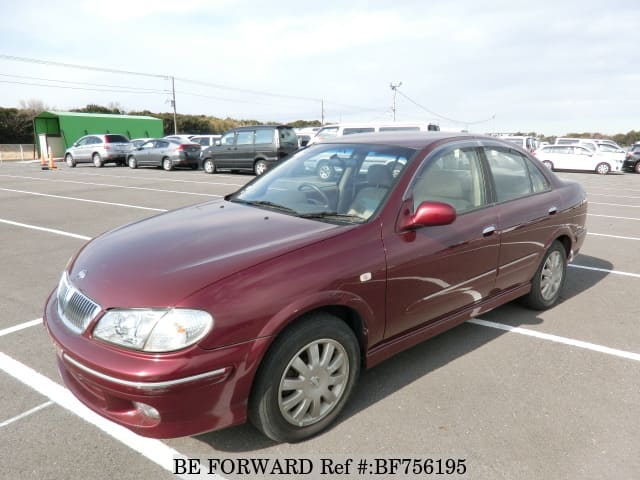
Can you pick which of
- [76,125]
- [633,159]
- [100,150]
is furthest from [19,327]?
[76,125]

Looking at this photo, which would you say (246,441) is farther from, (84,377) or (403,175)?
(403,175)

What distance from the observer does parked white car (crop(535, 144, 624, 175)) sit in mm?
22875

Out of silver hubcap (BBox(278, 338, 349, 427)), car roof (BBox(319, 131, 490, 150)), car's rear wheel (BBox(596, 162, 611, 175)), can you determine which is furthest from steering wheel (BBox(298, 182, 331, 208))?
car's rear wheel (BBox(596, 162, 611, 175))

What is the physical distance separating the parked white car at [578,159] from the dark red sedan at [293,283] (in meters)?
22.1

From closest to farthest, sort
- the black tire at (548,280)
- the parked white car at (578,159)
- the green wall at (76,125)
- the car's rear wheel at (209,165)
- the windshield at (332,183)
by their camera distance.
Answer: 1. the windshield at (332,183)
2. the black tire at (548,280)
3. the car's rear wheel at (209,165)
4. the parked white car at (578,159)
5. the green wall at (76,125)

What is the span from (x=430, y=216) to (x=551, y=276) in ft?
7.16

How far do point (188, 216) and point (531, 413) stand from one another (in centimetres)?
258

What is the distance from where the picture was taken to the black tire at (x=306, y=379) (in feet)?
7.78

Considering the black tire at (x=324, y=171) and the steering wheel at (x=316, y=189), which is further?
the black tire at (x=324, y=171)

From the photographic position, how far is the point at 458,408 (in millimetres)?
2900

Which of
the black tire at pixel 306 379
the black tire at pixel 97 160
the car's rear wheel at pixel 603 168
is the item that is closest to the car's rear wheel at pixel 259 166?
the black tire at pixel 97 160

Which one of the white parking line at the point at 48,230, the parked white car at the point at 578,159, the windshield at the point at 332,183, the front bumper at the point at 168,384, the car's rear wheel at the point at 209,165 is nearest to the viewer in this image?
the front bumper at the point at 168,384

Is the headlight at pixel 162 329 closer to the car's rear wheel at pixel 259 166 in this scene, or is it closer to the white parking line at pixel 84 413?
the white parking line at pixel 84 413

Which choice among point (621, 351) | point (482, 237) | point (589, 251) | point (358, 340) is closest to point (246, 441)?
point (358, 340)
